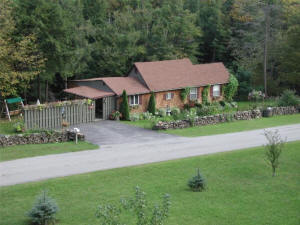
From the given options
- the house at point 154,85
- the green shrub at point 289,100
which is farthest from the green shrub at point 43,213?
the green shrub at point 289,100

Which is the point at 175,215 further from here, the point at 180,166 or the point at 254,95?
the point at 254,95

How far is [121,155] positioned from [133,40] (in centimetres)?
2644

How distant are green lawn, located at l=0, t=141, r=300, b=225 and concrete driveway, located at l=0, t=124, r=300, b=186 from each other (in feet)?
3.84

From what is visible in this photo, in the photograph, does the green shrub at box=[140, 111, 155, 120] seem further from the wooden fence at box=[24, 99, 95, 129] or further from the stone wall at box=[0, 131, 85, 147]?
the stone wall at box=[0, 131, 85, 147]

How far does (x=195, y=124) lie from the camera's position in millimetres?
31000

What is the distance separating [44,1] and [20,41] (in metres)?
4.45

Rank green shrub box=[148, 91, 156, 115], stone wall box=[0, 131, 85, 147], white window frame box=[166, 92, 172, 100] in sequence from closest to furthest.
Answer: stone wall box=[0, 131, 85, 147] → green shrub box=[148, 91, 156, 115] → white window frame box=[166, 92, 172, 100]

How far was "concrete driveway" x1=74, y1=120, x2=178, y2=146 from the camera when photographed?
2594cm

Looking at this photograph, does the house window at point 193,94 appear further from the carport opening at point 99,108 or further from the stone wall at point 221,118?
the carport opening at point 99,108

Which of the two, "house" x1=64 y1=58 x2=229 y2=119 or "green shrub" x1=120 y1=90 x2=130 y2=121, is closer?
→ "green shrub" x1=120 y1=90 x2=130 y2=121

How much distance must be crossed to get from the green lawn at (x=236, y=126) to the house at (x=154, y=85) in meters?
7.16

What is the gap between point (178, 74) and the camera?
39344 mm

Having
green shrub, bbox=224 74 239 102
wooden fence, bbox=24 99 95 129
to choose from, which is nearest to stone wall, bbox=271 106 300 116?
green shrub, bbox=224 74 239 102

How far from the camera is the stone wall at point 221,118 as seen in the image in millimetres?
29675
